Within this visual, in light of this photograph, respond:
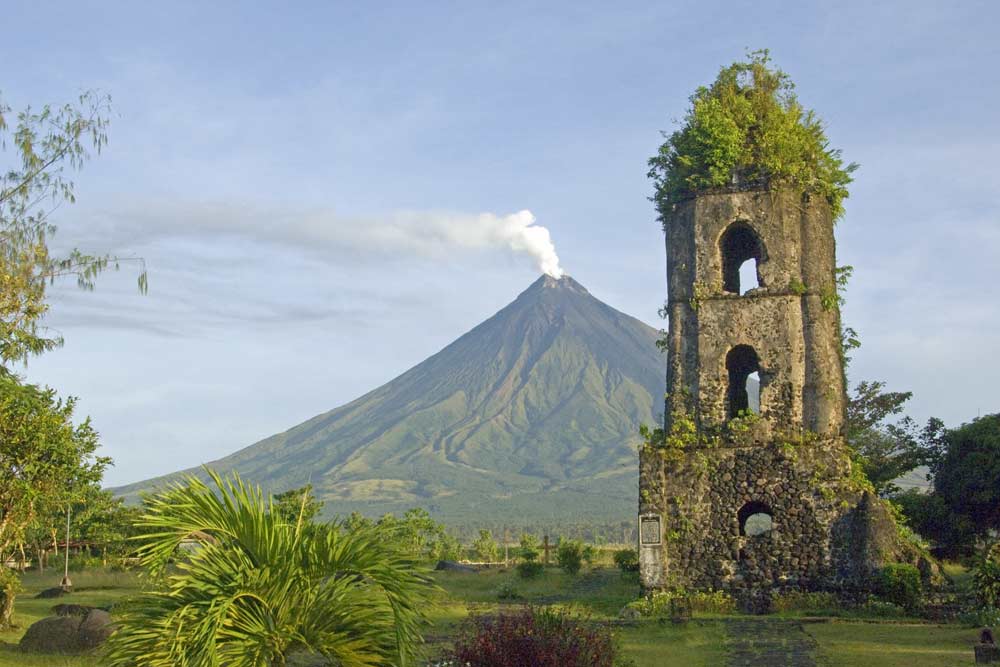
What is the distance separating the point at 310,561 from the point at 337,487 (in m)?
172

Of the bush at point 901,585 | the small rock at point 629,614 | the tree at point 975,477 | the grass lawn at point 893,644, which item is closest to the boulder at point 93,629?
the small rock at point 629,614

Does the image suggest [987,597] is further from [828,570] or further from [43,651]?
[43,651]

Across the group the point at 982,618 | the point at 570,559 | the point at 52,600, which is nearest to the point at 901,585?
the point at 982,618

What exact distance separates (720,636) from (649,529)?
512 cm

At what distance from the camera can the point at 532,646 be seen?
10508 mm

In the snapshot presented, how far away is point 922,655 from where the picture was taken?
47.8ft

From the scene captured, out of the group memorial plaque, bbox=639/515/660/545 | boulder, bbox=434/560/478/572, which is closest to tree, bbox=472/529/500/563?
boulder, bbox=434/560/478/572

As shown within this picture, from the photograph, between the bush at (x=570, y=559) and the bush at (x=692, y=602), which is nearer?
the bush at (x=692, y=602)

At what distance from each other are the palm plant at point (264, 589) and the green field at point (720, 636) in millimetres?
2095

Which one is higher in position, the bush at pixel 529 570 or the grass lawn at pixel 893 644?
the bush at pixel 529 570

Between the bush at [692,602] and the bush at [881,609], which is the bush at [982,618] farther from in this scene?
the bush at [692,602]

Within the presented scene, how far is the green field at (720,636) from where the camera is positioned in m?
14.5

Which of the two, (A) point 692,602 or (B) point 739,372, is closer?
(A) point 692,602

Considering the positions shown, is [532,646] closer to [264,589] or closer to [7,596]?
[264,589]
